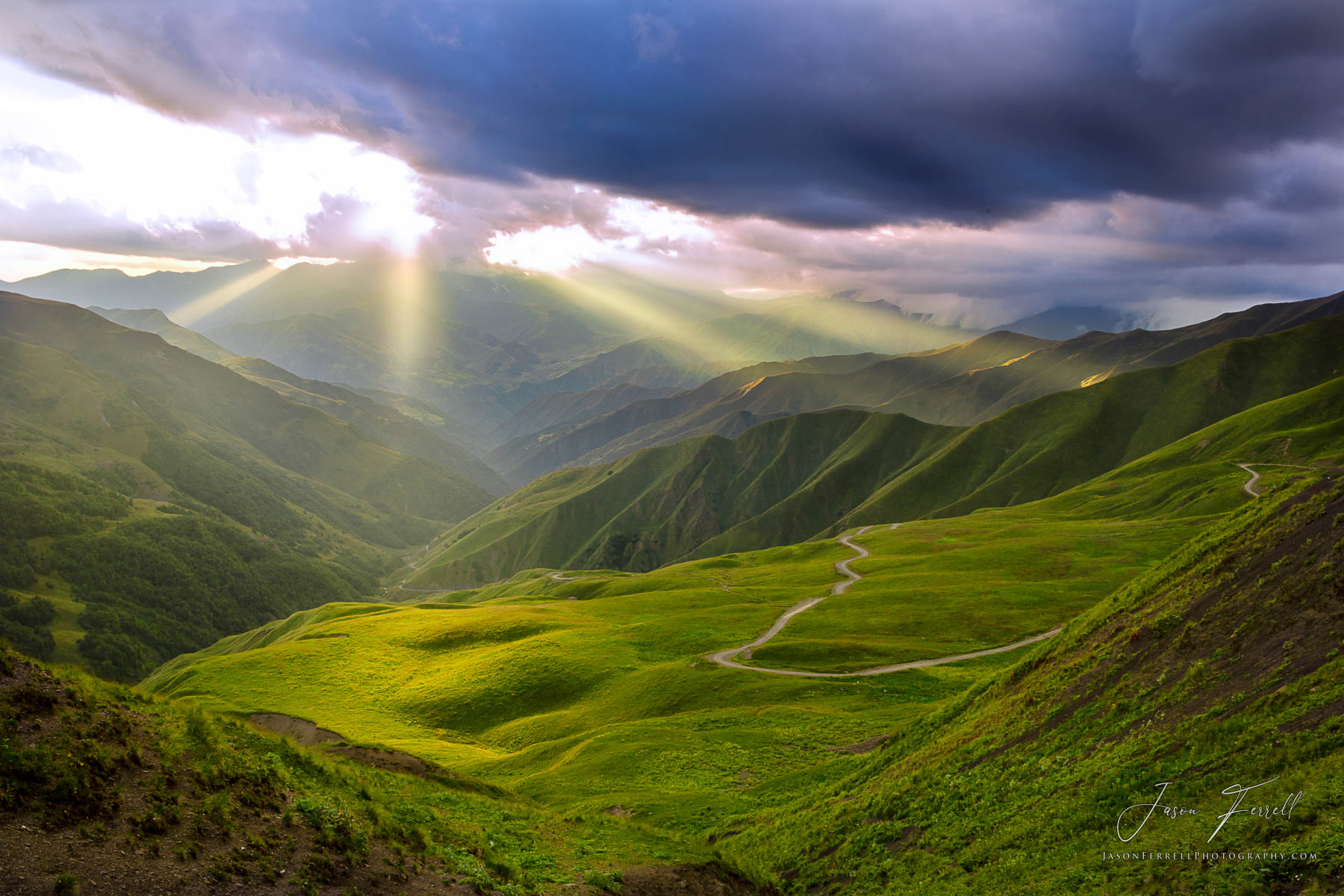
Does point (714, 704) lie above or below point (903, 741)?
below

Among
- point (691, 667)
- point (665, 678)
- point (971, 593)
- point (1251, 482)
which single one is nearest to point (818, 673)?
point (691, 667)

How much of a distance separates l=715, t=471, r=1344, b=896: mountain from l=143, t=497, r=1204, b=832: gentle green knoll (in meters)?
8.83

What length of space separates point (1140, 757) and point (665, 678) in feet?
155

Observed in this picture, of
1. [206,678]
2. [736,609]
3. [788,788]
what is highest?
[788,788]

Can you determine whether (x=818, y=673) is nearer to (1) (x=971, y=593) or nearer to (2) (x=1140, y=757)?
(1) (x=971, y=593)

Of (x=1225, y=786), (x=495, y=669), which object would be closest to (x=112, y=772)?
(x=1225, y=786)

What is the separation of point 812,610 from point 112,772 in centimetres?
7948

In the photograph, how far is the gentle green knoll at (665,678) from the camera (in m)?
43.6

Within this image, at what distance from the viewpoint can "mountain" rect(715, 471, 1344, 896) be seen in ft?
55.9

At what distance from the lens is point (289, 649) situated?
8444cm

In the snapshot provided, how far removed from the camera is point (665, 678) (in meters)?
64.1

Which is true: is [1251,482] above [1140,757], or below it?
above

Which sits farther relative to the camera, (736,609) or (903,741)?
(736,609)

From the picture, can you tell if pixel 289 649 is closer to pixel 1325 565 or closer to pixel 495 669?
pixel 495 669
